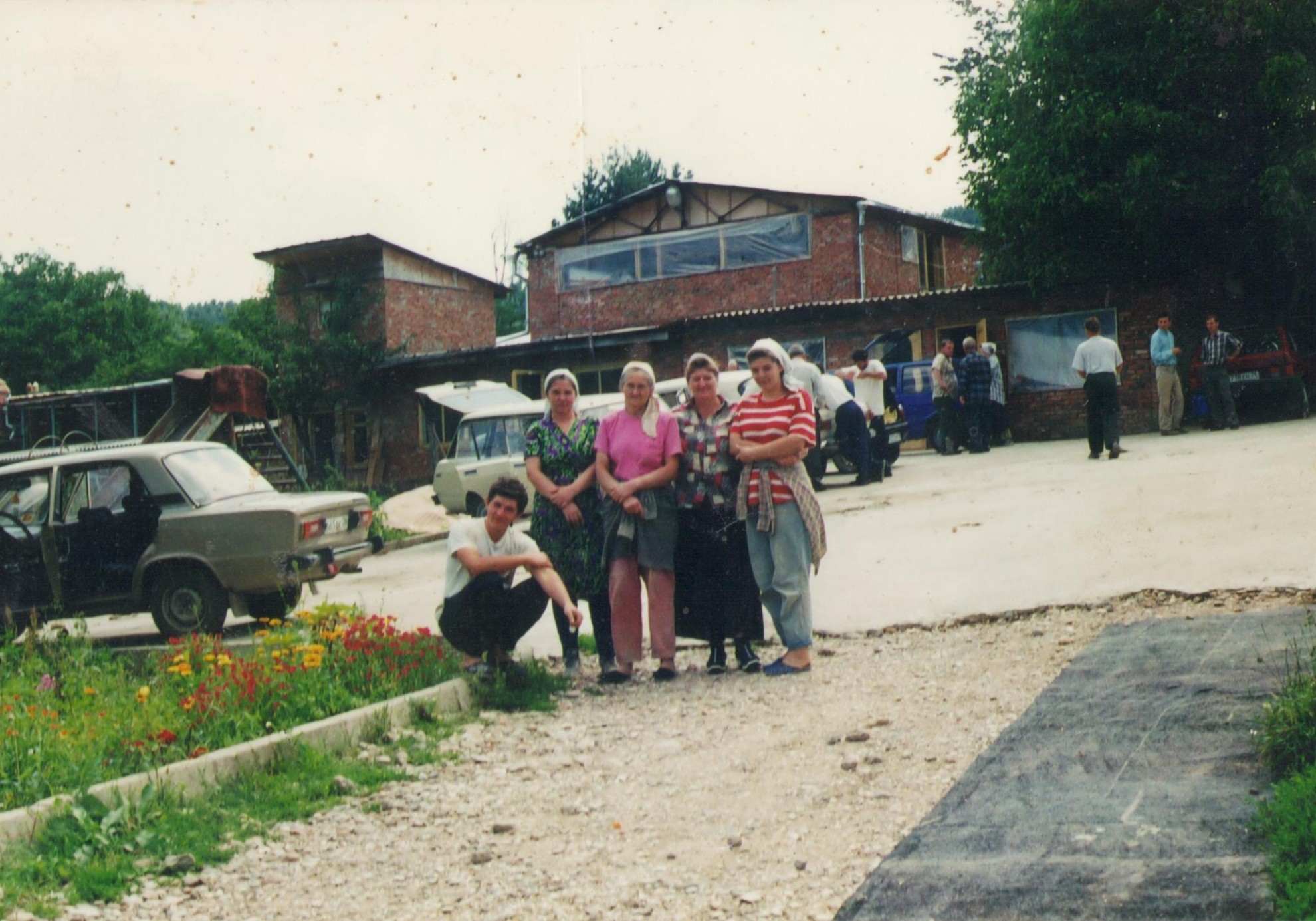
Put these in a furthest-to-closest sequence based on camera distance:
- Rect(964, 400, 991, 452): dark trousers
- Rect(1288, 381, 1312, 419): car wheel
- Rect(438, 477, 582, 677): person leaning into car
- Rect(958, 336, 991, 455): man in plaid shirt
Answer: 1. Rect(964, 400, 991, 452): dark trousers
2. Rect(958, 336, 991, 455): man in plaid shirt
3. Rect(1288, 381, 1312, 419): car wheel
4. Rect(438, 477, 582, 677): person leaning into car

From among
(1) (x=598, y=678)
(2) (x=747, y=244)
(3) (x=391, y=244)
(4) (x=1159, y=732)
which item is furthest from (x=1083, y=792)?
(3) (x=391, y=244)

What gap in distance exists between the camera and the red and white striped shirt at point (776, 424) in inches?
286

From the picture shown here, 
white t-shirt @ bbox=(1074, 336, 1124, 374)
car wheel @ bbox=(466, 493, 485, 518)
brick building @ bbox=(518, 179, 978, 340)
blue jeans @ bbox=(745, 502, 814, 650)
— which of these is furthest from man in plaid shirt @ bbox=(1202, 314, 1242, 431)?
blue jeans @ bbox=(745, 502, 814, 650)

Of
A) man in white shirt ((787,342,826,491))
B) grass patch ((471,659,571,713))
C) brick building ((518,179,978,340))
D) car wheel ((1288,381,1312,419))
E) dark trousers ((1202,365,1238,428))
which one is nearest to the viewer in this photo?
grass patch ((471,659,571,713))

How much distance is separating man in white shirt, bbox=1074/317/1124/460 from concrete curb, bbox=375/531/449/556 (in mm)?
8528

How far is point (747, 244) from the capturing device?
33.0m

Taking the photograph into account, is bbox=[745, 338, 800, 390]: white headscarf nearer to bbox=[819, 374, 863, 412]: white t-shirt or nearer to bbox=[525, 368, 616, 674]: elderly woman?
bbox=[525, 368, 616, 674]: elderly woman

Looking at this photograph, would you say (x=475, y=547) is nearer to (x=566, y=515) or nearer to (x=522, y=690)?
(x=566, y=515)

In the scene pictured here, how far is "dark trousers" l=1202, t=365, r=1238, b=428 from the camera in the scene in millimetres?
20062

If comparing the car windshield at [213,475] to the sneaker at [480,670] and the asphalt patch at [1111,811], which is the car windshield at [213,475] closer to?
the sneaker at [480,670]

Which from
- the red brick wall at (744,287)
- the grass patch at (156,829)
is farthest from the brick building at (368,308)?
the grass patch at (156,829)

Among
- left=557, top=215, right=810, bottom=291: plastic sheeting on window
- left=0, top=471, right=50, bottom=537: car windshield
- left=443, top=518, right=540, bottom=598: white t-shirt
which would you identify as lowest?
left=443, top=518, right=540, bottom=598: white t-shirt

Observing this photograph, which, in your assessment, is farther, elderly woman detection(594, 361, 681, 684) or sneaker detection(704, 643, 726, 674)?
sneaker detection(704, 643, 726, 674)

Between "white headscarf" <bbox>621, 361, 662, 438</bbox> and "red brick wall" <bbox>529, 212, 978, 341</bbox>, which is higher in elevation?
"red brick wall" <bbox>529, 212, 978, 341</bbox>
